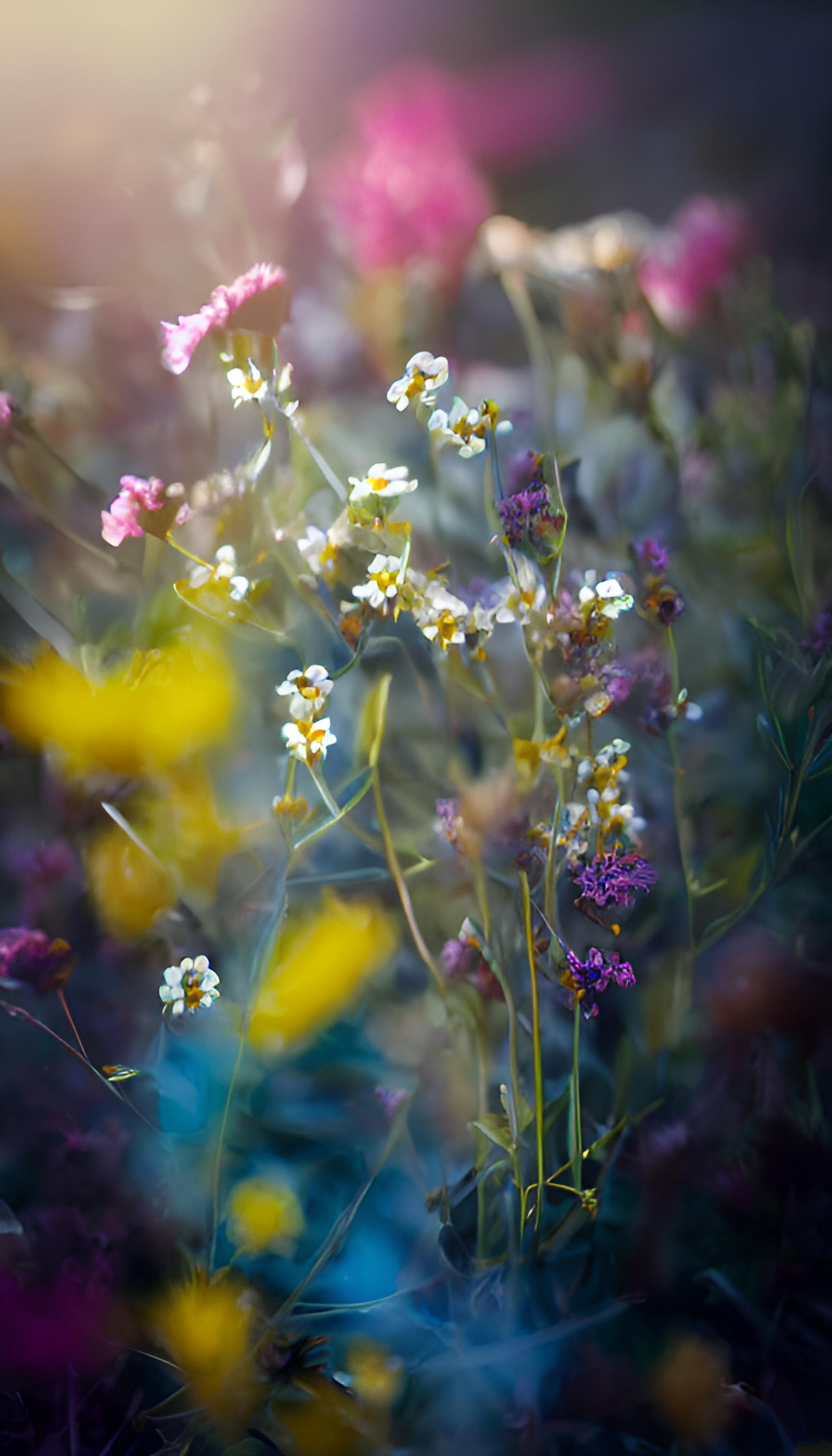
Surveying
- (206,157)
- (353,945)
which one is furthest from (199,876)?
(206,157)

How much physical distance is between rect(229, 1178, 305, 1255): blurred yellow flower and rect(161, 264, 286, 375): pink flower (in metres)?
0.27

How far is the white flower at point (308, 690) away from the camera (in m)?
0.27

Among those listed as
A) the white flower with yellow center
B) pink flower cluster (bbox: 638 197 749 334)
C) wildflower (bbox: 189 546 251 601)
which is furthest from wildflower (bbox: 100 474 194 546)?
pink flower cluster (bbox: 638 197 749 334)

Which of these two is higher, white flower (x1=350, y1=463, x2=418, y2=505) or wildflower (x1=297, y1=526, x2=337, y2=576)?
white flower (x1=350, y1=463, x2=418, y2=505)

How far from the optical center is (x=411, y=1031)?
1.09 feet

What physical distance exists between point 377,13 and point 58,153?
0.15 meters

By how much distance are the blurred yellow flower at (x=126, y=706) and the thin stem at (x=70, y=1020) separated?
8 cm

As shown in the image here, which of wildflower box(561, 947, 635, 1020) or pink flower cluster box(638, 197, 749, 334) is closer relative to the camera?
wildflower box(561, 947, 635, 1020)

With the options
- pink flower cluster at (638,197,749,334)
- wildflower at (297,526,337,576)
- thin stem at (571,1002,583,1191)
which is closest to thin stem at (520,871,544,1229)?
thin stem at (571,1002,583,1191)

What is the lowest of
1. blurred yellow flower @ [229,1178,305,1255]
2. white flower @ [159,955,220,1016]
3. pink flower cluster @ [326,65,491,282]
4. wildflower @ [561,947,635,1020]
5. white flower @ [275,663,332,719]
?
blurred yellow flower @ [229,1178,305,1255]

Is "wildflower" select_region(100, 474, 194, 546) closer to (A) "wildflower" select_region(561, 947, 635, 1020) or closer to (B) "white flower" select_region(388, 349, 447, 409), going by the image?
(B) "white flower" select_region(388, 349, 447, 409)

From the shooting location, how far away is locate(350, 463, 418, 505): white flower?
0.85 feet

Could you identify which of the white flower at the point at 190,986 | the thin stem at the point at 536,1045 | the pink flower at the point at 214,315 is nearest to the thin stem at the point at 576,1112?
the thin stem at the point at 536,1045

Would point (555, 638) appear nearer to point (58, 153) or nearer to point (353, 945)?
point (353, 945)
